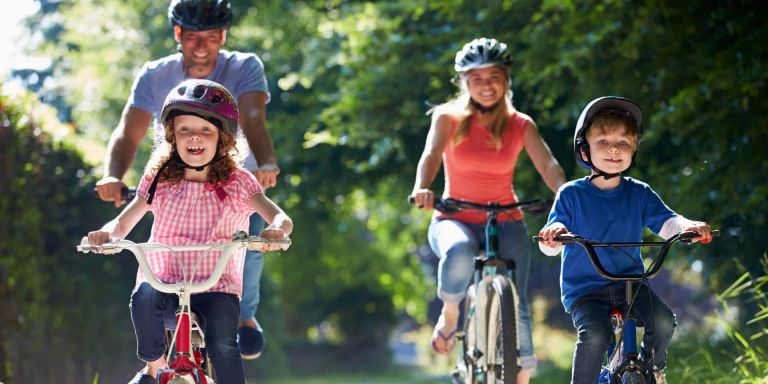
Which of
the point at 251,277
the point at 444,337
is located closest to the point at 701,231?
the point at 444,337

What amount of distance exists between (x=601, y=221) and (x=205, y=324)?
170 centimetres

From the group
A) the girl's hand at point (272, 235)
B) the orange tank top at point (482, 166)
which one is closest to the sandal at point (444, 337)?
the orange tank top at point (482, 166)

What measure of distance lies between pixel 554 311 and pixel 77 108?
13858mm

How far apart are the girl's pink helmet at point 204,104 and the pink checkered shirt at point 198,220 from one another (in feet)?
0.81

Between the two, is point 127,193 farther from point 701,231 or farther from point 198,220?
point 701,231

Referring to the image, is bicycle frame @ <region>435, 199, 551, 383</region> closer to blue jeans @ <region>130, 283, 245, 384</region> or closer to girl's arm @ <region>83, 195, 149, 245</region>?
blue jeans @ <region>130, 283, 245, 384</region>

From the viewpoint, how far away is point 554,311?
108 feet

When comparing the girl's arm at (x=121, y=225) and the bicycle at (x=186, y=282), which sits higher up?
the girl's arm at (x=121, y=225)

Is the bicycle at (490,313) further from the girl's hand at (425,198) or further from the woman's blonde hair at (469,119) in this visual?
the woman's blonde hair at (469,119)

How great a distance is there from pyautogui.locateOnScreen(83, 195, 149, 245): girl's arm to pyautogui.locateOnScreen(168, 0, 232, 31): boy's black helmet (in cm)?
164

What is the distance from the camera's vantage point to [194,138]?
5355 millimetres

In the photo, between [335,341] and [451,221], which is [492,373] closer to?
[451,221]

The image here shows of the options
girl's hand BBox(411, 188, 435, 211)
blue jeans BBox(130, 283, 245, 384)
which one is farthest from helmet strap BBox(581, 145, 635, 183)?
blue jeans BBox(130, 283, 245, 384)

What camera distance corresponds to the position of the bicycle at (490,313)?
6254mm
